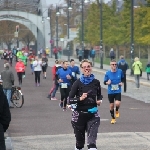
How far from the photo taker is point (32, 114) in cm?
2242

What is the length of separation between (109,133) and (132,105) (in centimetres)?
945

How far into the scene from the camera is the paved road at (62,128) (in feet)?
47.9

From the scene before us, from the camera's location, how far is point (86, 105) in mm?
11391

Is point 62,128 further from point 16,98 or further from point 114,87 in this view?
point 16,98

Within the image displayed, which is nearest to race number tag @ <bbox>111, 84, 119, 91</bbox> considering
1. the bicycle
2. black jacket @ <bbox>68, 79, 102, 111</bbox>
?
black jacket @ <bbox>68, 79, 102, 111</bbox>

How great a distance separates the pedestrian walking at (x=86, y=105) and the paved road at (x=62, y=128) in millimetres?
2615

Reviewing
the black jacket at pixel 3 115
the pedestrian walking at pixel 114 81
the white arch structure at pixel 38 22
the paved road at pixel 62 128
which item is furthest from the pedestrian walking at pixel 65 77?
the white arch structure at pixel 38 22

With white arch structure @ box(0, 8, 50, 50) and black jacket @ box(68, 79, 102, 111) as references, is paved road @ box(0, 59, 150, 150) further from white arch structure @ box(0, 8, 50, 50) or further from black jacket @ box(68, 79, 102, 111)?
white arch structure @ box(0, 8, 50, 50)

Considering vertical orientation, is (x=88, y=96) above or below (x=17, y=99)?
above

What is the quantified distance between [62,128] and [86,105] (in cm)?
664

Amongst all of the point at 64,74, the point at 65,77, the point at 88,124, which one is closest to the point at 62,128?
the point at 65,77

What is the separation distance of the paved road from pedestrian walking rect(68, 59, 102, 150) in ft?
8.58

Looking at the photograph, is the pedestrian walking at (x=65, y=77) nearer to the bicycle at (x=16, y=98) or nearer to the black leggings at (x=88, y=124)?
A: the bicycle at (x=16, y=98)

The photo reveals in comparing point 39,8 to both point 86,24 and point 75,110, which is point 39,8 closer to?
point 86,24
